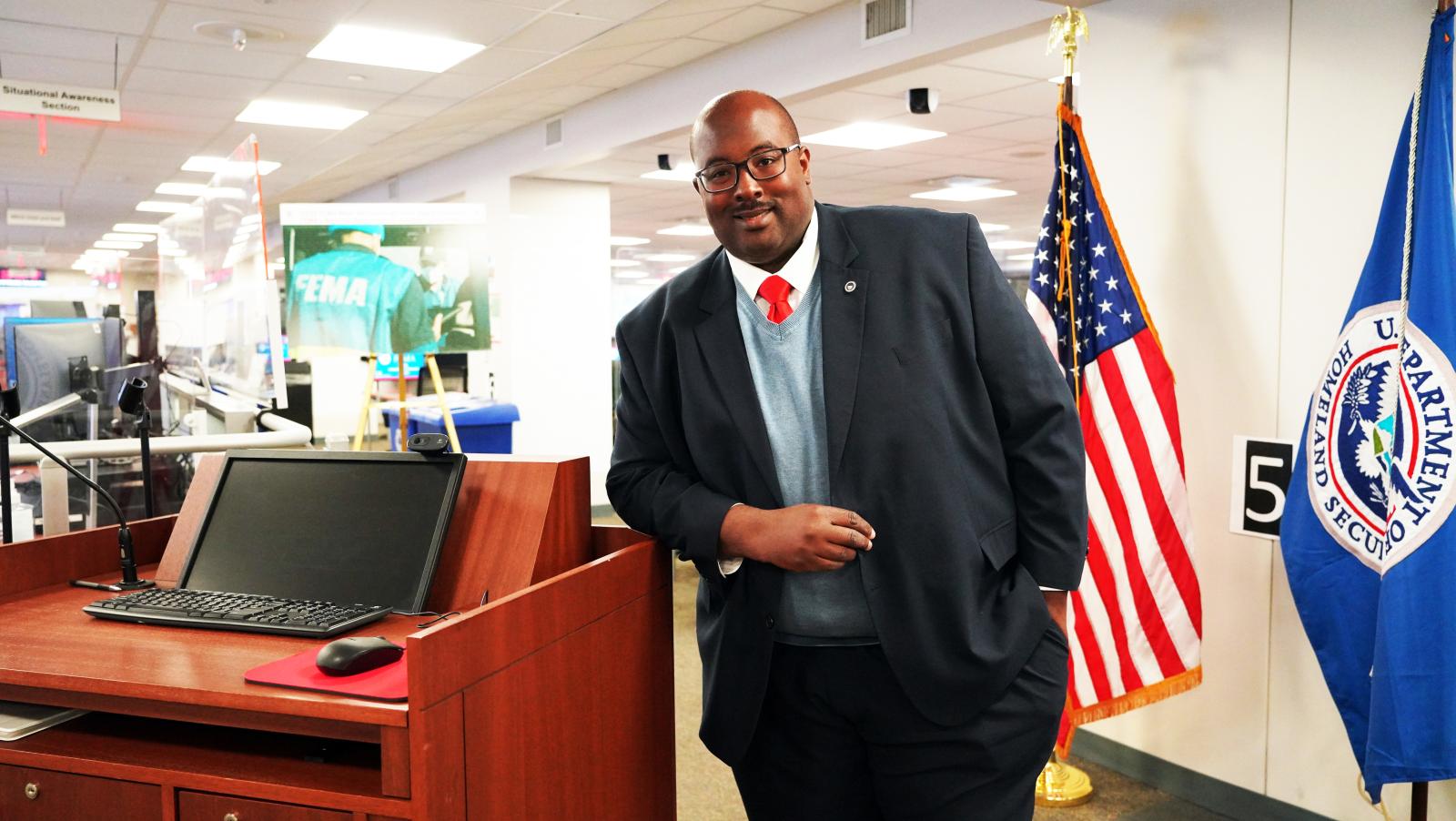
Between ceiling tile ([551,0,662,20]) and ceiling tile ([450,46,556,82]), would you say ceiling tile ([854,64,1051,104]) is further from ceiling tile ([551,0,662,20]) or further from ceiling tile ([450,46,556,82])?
ceiling tile ([450,46,556,82])

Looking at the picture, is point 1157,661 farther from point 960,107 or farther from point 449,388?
point 449,388

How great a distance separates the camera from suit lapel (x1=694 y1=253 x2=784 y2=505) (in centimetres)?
154

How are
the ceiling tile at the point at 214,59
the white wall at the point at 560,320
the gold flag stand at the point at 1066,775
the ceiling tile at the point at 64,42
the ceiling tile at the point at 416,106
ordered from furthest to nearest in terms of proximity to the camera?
the white wall at the point at 560,320 → the ceiling tile at the point at 416,106 → the ceiling tile at the point at 214,59 → the ceiling tile at the point at 64,42 → the gold flag stand at the point at 1066,775

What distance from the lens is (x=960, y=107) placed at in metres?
6.39

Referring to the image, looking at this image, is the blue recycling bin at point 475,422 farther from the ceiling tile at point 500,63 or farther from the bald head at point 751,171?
the bald head at point 751,171

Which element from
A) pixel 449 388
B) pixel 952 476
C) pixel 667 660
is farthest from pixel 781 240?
pixel 449 388

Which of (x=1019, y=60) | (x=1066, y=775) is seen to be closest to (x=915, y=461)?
(x=1066, y=775)

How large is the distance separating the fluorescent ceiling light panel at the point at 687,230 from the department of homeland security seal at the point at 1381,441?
1078cm

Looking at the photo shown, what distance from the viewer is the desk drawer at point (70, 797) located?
1496 millimetres

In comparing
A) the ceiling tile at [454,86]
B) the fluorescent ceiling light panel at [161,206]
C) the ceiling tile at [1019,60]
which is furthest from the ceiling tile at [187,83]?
the fluorescent ceiling light panel at [161,206]

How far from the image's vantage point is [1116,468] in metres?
2.93

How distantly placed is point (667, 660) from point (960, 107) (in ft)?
17.4

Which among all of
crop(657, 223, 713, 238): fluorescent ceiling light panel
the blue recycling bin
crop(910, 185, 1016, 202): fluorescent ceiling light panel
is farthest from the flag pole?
crop(657, 223, 713, 238): fluorescent ceiling light panel

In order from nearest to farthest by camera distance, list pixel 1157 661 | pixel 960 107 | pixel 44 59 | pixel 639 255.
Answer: pixel 1157 661, pixel 44 59, pixel 960 107, pixel 639 255
